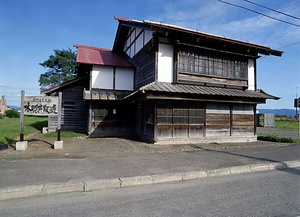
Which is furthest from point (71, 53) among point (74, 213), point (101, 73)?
point (74, 213)

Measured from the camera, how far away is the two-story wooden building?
11.1m

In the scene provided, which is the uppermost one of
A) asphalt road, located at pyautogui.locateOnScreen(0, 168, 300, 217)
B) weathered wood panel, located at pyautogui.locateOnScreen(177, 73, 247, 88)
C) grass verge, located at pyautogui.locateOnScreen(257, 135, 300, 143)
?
weathered wood panel, located at pyautogui.locateOnScreen(177, 73, 247, 88)

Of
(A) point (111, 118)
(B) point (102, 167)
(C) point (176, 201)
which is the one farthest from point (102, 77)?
(C) point (176, 201)

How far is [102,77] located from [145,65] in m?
3.47

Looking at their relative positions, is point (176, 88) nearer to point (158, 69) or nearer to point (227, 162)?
point (158, 69)

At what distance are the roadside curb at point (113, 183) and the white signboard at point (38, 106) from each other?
17.4 feet

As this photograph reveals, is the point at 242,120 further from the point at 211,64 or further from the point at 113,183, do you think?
the point at 113,183


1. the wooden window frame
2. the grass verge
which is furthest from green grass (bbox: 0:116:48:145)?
the grass verge

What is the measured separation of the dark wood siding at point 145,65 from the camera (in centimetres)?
1170

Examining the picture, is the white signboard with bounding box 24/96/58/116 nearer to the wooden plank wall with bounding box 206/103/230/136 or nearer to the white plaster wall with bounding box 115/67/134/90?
the white plaster wall with bounding box 115/67/134/90

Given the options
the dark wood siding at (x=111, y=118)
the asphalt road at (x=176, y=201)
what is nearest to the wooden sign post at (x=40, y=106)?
the dark wood siding at (x=111, y=118)

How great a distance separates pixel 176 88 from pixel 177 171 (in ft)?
18.7

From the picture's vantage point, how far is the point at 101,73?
47.2 ft

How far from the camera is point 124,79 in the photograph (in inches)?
586
